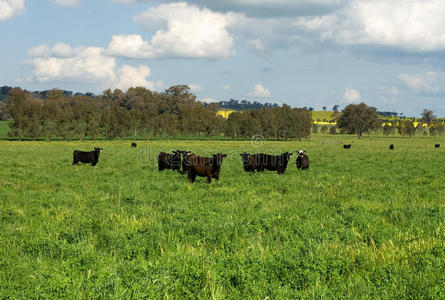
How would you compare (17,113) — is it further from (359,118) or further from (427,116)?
(427,116)

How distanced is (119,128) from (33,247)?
79072 millimetres

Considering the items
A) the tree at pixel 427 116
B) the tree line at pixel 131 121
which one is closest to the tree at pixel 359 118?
the tree line at pixel 131 121

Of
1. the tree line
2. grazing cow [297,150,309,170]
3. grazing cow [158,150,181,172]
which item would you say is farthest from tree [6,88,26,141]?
grazing cow [297,150,309,170]

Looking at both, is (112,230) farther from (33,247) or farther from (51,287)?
(51,287)

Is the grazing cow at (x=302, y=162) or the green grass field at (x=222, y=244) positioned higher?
the grazing cow at (x=302, y=162)

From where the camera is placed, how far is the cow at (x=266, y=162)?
19578mm

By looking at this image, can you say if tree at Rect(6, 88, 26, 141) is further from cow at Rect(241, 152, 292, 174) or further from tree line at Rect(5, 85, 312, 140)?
cow at Rect(241, 152, 292, 174)

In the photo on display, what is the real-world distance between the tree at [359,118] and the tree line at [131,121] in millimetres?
17330

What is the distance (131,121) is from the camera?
83.9m

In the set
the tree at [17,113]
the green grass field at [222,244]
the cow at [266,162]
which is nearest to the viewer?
the green grass field at [222,244]

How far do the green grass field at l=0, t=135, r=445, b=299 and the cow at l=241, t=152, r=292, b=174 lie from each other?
22.6ft

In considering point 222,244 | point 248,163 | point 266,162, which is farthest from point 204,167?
Answer: point 222,244

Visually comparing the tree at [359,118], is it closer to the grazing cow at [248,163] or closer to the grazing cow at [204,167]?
the grazing cow at [248,163]

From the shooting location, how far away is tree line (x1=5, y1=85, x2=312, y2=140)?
74500 mm
